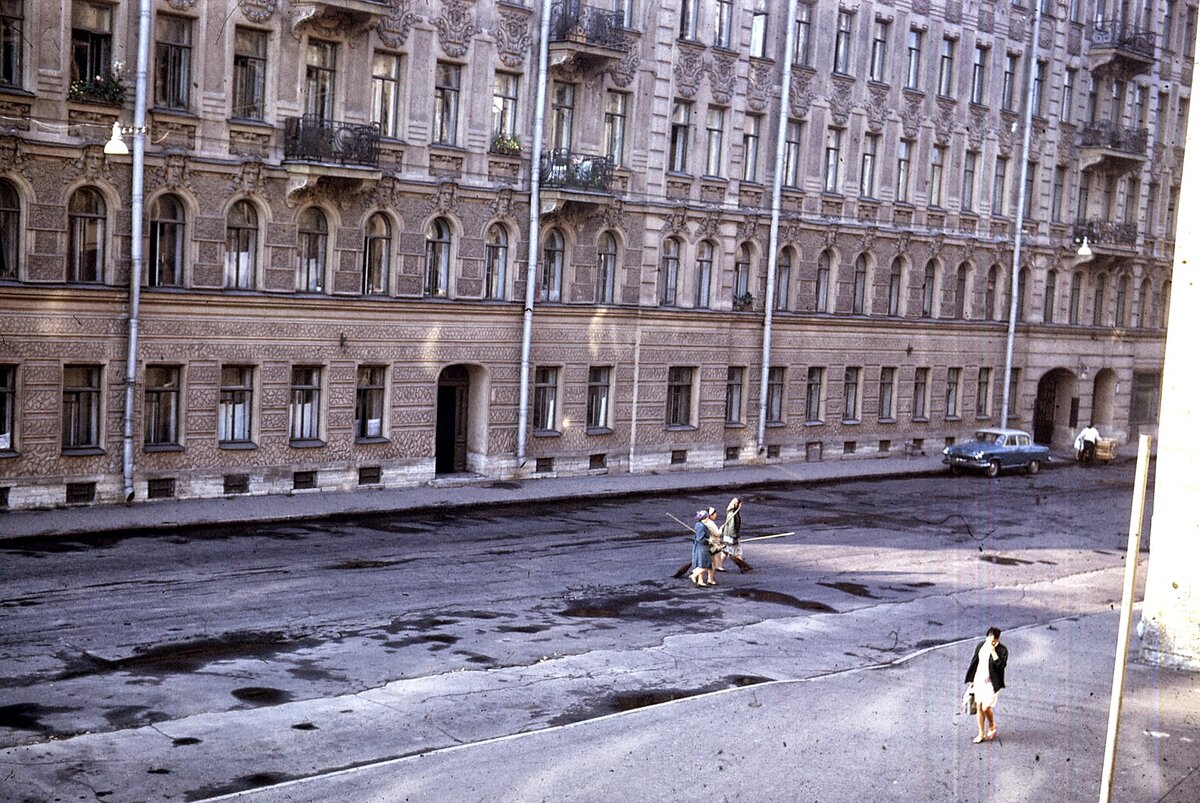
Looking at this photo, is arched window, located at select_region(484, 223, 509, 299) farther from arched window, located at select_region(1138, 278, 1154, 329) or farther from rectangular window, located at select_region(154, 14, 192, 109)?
arched window, located at select_region(1138, 278, 1154, 329)

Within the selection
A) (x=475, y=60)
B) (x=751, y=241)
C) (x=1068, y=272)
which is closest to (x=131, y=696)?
(x=475, y=60)

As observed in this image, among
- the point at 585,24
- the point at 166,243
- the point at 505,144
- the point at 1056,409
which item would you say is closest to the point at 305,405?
the point at 166,243

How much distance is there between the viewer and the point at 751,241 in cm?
4078

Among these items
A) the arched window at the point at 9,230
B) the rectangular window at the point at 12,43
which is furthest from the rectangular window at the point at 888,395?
the rectangular window at the point at 12,43

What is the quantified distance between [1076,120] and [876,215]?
12486 millimetres

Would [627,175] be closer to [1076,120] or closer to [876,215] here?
[876,215]

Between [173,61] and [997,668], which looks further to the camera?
[173,61]

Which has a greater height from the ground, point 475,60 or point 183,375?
point 475,60

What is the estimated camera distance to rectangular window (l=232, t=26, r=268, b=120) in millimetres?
29266

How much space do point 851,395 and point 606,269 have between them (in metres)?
12.0

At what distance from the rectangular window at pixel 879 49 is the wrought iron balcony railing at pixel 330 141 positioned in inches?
775

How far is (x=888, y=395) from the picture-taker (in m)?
47.0

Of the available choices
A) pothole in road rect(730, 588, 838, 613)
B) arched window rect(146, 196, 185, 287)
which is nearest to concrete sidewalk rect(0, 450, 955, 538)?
arched window rect(146, 196, 185, 287)

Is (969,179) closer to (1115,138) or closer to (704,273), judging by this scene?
(1115,138)
